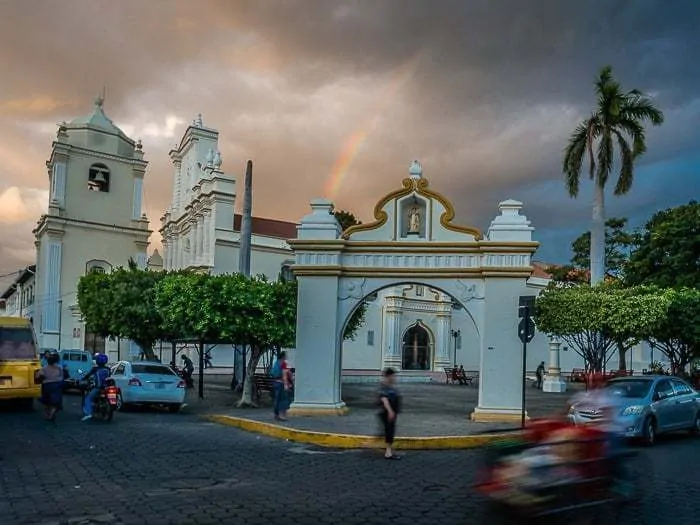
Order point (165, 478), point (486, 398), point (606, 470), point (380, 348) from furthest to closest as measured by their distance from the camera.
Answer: point (380, 348), point (486, 398), point (165, 478), point (606, 470)

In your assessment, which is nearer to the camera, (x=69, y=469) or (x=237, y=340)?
(x=69, y=469)

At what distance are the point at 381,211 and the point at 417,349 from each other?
3477 centimetres

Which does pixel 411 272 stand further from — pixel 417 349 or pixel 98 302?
pixel 417 349

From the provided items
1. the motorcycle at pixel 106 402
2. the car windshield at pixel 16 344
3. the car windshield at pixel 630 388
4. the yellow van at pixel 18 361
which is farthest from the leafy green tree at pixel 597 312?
the car windshield at pixel 16 344

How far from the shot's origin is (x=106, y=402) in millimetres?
17688

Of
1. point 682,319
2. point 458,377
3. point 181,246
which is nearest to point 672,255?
point 682,319

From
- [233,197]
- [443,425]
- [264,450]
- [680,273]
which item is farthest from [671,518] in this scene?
[233,197]

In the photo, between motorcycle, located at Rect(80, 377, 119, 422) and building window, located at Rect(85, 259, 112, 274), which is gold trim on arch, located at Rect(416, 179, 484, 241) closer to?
Answer: motorcycle, located at Rect(80, 377, 119, 422)

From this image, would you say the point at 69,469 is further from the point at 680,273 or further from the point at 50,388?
the point at 680,273

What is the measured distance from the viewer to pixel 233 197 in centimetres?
4778

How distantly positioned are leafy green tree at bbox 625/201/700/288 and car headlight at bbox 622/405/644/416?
18.3m

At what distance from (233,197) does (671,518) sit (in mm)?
41478

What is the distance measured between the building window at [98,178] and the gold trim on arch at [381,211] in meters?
36.1

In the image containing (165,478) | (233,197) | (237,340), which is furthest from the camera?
(233,197)
